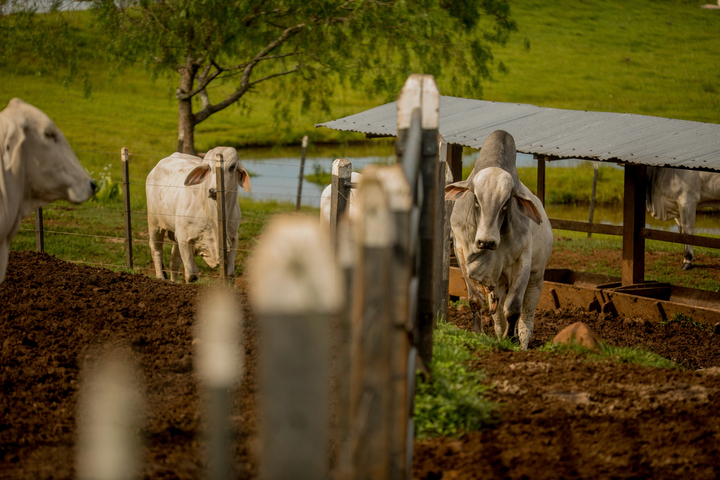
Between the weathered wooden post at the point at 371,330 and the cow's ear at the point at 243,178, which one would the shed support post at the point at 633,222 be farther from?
the weathered wooden post at the point at 371,330

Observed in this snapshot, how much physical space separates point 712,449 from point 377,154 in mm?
26749

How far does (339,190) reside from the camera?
6.92 metres

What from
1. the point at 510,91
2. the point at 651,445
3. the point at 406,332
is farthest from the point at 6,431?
the point at 510,91

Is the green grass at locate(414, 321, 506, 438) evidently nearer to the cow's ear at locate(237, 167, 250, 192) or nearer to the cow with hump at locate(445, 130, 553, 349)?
the cow with hump at locate(445, 130, 553, 349)

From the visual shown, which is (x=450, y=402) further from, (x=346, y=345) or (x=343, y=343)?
(x=346, y=345)

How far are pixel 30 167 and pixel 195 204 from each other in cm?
493

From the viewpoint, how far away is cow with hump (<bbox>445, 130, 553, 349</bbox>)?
5961 millimetres

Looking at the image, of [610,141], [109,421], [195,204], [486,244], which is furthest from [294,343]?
[610,141]

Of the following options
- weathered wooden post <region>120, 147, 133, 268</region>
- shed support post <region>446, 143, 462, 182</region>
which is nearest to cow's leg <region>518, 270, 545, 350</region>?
shed support post <region>446, 143, 462, 182</region>

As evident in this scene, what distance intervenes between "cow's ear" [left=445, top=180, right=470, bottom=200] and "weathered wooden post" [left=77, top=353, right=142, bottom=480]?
10.1 feet

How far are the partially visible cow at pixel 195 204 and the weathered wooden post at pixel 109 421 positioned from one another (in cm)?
391

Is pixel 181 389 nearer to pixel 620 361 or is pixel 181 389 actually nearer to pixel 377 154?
pixel 620 361

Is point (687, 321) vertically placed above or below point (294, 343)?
below

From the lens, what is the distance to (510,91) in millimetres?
35031
